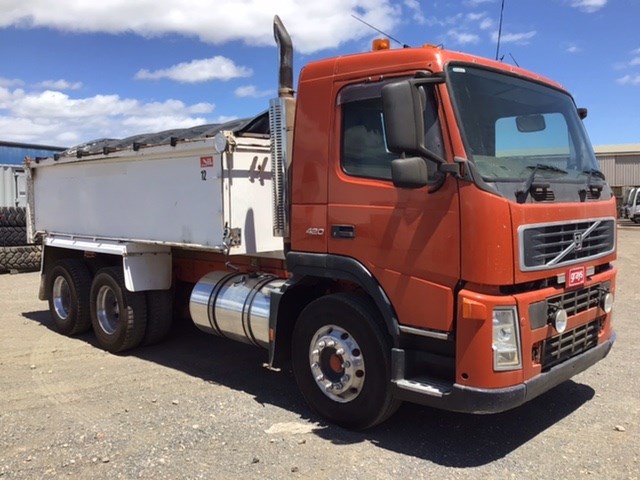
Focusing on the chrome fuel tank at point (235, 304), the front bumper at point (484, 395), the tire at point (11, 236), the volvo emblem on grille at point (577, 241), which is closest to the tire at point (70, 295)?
the chrome fuel tank at point (235, 304)

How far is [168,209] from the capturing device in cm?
625

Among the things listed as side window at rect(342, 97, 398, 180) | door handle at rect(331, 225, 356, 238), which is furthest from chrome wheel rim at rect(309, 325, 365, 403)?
side window at rect(342, 97, 398, 180)

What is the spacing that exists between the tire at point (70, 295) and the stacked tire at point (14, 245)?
7.03 meters

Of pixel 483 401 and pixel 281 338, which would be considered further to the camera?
pixel 281 338

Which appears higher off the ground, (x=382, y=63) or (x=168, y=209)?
(x=382, y=63)

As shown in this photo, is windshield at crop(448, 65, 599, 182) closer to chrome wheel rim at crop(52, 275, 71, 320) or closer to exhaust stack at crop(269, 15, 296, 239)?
exhaust stack at crop(269, 15, 296, 239)

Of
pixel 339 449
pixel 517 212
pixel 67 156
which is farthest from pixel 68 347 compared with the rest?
pixel 517 212

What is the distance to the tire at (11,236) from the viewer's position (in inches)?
578

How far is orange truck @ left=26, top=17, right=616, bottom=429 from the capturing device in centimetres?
396

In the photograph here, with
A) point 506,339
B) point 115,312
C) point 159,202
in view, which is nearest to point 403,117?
point 506,339

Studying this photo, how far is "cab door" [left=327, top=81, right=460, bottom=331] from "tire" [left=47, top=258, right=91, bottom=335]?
437 centimetres

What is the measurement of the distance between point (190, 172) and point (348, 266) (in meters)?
2.13

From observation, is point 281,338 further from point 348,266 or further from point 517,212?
point 517,212

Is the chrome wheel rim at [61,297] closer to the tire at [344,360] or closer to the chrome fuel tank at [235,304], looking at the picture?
the chrome fuel tank at [235,304]
